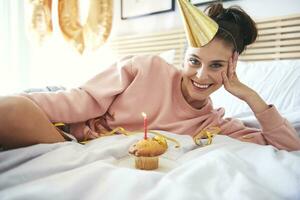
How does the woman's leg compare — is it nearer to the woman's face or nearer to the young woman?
the young woman

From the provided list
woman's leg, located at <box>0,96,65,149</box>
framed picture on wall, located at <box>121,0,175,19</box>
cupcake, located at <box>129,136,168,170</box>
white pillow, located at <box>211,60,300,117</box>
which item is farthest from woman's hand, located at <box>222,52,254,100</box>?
framed picture on wall, located at <box>121,0,175,19</box>

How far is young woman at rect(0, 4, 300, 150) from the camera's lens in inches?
38.7

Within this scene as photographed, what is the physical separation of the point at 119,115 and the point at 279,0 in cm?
117

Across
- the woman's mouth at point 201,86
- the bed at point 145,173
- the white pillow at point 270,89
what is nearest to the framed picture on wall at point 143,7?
the white pillow at point 270,89

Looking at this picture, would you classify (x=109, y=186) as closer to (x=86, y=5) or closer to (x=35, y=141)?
(x=35, y=141)

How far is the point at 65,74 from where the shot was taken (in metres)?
3.04

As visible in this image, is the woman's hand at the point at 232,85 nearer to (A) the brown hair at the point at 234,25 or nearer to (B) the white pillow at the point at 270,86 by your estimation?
(A) the brown hair at the point at 234,25

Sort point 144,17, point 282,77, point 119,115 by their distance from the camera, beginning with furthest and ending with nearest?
point 144,17, point 282,77, point 119,115

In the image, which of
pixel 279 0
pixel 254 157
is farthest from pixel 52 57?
pixel 254 157

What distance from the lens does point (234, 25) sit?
103 centimetres

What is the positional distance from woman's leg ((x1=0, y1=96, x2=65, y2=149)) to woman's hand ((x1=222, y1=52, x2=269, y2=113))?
0.58 meters

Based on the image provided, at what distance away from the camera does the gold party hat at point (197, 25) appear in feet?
3.01

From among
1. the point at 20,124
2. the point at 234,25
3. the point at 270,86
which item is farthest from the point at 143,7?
the point at 20,124

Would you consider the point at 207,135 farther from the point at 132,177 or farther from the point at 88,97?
the point at 132,177
